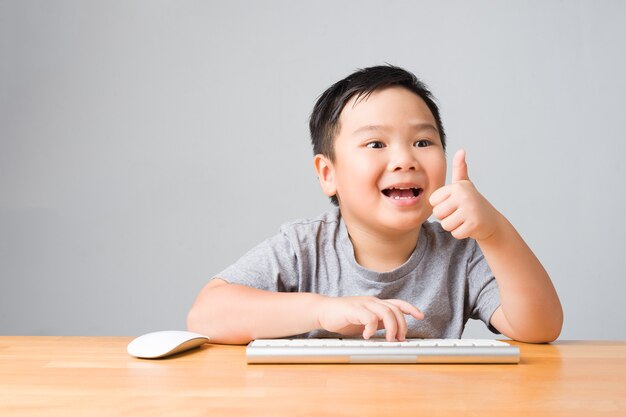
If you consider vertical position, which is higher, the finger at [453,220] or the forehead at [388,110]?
the forehead at [388,110]

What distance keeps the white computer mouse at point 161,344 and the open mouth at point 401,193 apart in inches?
15.9

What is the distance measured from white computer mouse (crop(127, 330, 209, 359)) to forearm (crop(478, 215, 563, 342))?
40 centimetres

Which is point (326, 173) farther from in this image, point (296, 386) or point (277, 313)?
point (296, 386)

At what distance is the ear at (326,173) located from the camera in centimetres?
130

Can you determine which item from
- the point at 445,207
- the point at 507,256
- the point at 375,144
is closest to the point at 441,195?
the point at 445,207

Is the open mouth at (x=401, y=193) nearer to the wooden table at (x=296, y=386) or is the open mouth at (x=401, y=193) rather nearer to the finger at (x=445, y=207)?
the finger at (x=445, y=207)

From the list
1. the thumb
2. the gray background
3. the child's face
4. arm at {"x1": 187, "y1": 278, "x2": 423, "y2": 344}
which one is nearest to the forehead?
the child's face

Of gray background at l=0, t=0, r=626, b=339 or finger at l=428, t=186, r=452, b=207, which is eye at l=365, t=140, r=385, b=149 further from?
gray background at l=0, t=0, r=626, b=339

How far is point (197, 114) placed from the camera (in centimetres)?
228

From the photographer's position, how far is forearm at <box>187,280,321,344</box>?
1.00 m

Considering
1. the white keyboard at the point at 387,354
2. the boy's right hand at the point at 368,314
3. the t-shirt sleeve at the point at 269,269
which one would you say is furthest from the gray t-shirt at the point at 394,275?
the white keyboard at the point at 387,354

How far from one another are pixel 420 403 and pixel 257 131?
172cm

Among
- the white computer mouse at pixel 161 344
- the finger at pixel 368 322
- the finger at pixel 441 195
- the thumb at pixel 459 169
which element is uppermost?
the thumb at pixel 459 169

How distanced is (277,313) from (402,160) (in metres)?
0.30
